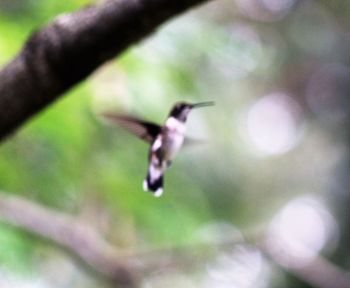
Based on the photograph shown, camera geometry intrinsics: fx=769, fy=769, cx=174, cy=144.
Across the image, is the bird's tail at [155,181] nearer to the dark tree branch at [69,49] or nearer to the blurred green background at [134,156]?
the dark tree branch at [69,49]

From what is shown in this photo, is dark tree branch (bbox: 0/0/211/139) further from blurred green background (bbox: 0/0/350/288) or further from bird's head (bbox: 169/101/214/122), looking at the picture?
bird's head (bbox: 169/101/214/122)

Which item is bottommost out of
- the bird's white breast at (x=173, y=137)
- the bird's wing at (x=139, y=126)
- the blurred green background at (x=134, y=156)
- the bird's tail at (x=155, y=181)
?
the blurred green background at (x=134, y=156)

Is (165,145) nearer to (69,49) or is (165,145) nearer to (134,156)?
(69,49)

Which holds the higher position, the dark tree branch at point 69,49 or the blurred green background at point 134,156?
the dark tree branch at point 69,49

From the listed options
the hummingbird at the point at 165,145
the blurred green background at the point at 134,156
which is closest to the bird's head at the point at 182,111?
the hummingbird at the point at 165,145

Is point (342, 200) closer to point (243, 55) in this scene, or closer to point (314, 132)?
point (314, 132)

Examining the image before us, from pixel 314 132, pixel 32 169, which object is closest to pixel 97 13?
pixel 32 169
